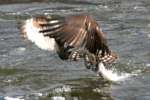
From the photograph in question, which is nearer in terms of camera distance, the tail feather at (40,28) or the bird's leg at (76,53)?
the tail feather at (40,28)

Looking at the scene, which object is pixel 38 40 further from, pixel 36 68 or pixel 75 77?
pixel 36 68

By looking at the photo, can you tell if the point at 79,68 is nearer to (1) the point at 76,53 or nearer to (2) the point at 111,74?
(2) the point at 111,74

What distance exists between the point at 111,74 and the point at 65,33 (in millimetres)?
2097

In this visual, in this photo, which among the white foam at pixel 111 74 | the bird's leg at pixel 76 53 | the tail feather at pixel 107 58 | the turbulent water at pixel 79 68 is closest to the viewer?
the bird's leg at pixel 76 53

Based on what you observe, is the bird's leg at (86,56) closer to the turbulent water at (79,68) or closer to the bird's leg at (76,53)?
the bird's leg at (76,53)

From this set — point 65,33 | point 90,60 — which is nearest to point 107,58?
point 90,60

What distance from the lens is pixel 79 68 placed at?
885cm

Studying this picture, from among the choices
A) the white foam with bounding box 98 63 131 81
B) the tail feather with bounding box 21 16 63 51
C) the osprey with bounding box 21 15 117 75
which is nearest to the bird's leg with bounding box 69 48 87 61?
the osprey with bounding box 21 15 117 75

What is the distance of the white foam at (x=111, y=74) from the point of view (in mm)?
7828

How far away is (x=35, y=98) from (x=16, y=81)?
0.95 m

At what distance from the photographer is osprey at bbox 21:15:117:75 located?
6281 mm

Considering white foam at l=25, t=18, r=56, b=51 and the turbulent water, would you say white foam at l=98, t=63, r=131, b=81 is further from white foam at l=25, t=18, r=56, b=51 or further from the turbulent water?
white foam at l=25, t=18, r=56, b=51

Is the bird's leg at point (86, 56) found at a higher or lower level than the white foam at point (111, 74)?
higher

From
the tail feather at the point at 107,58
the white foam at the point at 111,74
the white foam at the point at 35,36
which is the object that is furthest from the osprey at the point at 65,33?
the white foam at the point at 111,74
